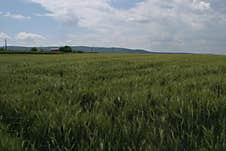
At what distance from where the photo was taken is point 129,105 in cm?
311

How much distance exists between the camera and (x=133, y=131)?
7.26 feet

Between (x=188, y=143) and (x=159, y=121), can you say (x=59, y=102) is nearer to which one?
(x=159, y=121)

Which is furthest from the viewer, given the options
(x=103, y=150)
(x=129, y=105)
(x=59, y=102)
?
(x=59, y=102)

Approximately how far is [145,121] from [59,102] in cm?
132

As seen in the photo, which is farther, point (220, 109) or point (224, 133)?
point (220, 109)

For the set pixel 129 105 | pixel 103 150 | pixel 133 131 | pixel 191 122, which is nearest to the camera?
pixel 103 150

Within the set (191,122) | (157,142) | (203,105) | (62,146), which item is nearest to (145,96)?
(203,105)

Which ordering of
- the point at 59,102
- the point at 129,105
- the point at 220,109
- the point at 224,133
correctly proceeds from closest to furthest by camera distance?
the point at 224,133
the point at 220,109
the point at 129,105
the point at 59,102

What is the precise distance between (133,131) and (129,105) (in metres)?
0.91

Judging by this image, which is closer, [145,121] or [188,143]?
[188,143]

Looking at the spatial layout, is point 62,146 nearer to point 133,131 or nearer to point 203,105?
point 133,131

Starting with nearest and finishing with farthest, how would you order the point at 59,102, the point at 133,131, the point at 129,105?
the point at 133,131, the point at 129,105, the point at 59,102

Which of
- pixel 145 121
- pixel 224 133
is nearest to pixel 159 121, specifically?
pixel 145 121

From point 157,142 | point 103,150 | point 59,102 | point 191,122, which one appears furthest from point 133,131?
point 59,102
